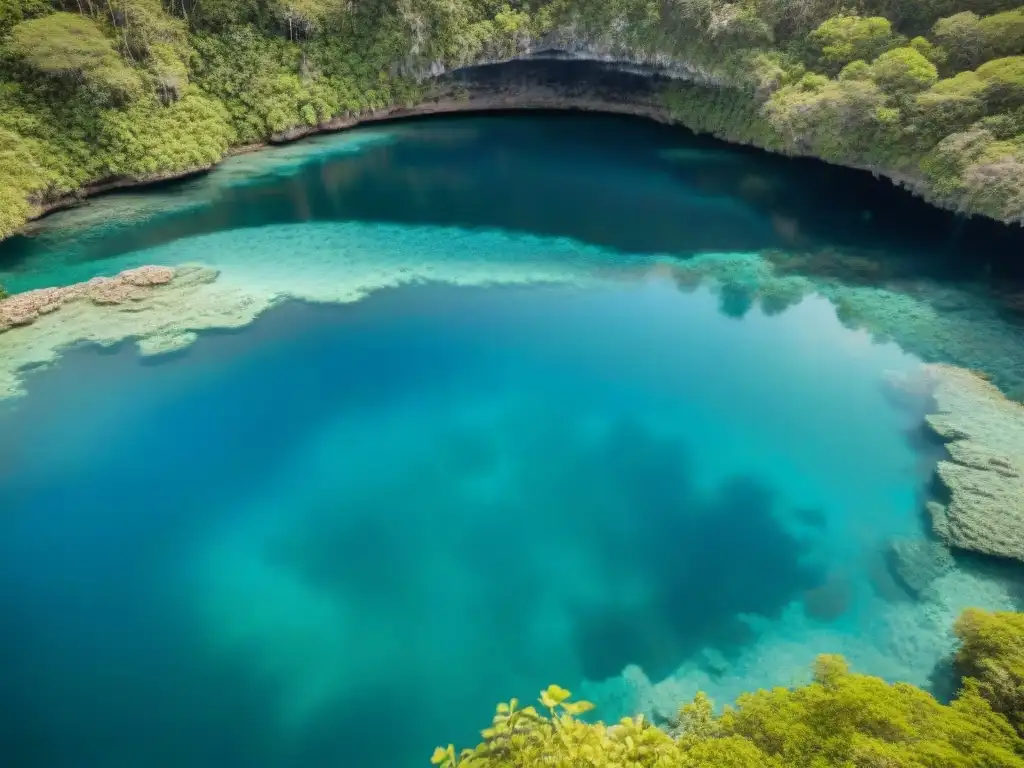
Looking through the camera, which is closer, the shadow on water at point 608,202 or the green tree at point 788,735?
the green tree at point 788,735

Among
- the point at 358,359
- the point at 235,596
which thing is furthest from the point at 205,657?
the point at 358,359

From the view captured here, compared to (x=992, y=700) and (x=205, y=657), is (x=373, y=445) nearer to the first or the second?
(x=205, y=657)

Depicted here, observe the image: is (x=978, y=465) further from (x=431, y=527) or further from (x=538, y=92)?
(x=538, y=92)

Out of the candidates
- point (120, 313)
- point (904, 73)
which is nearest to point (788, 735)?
point (120, 313)

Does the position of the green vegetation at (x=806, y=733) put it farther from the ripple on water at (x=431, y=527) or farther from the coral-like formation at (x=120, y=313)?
the coral-like formation at (x=120, y=313)

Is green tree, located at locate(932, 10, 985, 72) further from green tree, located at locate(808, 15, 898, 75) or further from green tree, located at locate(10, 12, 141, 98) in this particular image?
green tree, located at locate(10, 12, 141, 98)

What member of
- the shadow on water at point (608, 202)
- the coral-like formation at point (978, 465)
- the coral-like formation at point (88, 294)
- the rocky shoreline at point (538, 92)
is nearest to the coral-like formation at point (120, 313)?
the coral-like formation at point (88, 294)
